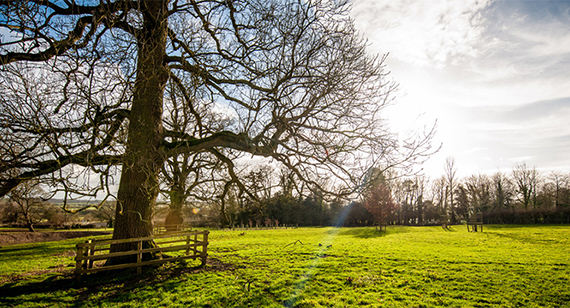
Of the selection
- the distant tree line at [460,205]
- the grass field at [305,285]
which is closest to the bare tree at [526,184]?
the distant tree line at [460,205]

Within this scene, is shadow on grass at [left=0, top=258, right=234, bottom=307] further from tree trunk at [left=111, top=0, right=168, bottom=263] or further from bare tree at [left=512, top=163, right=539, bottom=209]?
bare tree at [left=512, top=163, right=539, bottom=209]

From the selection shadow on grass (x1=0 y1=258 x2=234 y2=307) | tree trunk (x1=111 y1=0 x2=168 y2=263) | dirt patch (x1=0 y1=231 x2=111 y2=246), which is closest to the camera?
shadow on grass (x1=0 y1=258 x2=234 y2=307)

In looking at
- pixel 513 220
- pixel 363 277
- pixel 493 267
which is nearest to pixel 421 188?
pixel 513 220

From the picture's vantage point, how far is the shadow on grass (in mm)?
6402

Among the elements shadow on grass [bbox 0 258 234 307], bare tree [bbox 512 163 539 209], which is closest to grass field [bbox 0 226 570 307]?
shadow on grass [bbox 0 258 234 307]

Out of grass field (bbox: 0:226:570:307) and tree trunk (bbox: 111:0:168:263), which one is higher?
tree trunk (bbox: 111:0:168:263)

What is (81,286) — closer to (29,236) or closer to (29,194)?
(29,194)

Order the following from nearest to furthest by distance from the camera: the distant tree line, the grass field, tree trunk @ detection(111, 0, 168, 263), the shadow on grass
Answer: the shadow on grass < the grass field < tree trunk @ detection(111, 0, 168, 263) < the distant tree line

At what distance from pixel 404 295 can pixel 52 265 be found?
13.0 meters

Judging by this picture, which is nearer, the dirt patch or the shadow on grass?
the shadow on grass

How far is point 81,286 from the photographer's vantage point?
7.45m

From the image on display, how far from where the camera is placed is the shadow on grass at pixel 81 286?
252 inches

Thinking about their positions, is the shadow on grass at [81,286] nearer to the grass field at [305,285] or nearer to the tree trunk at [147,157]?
the grass field at [305,285]

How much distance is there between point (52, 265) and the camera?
10617 mm
